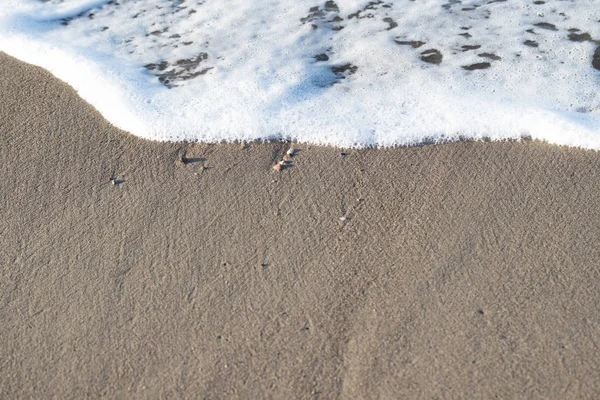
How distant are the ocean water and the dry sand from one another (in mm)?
163

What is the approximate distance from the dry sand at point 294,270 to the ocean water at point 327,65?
0.53 ft

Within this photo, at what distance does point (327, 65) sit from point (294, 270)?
1443mm

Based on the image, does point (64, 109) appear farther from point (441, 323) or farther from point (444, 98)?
point (441, 323)

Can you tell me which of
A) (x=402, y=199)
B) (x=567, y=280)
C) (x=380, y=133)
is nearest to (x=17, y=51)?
(x=380, y=133)

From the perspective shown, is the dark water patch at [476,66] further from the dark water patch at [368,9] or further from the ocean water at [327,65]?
the dark water patch at [368,9]

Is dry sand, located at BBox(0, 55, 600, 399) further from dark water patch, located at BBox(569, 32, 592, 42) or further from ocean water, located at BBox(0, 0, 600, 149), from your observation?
dark water patch, located at BBox(569, 32, 592, 42)

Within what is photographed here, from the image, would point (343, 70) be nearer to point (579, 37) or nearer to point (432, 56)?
point (432, 56)

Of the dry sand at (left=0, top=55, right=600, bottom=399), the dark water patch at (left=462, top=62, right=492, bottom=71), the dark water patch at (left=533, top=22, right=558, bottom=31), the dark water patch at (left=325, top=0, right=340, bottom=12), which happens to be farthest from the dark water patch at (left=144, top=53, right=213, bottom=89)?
the dark water patch at (left=533, top=22, right=558, bottom=31)

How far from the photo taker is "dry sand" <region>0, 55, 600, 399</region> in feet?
6.35

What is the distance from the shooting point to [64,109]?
2928 mm

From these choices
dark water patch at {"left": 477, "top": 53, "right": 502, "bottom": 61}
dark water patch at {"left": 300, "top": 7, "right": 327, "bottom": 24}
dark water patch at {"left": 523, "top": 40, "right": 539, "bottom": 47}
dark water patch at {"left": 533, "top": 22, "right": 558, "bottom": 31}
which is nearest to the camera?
dark water patch at {"left": 477, "top": 53, "right": 502, "bottom": 61}

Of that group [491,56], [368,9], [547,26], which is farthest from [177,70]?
[547,26]

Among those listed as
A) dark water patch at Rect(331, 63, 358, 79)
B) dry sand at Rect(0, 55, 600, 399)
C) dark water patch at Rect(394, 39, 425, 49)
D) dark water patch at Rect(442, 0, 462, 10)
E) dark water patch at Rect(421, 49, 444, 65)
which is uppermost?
dark water patch at Rect(442, 0, 462, 10)

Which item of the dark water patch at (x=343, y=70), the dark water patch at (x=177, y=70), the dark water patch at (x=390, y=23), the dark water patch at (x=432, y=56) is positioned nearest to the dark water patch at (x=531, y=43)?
the dark water patch at (x=432, y=56)
